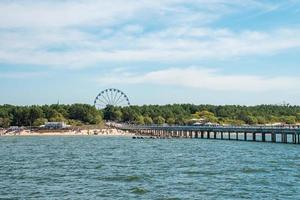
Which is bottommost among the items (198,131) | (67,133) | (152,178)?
(152,178)

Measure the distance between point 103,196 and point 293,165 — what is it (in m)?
29.6

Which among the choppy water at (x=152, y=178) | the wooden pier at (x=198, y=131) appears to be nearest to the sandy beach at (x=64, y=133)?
the wooden pier at (x=198, y=131)

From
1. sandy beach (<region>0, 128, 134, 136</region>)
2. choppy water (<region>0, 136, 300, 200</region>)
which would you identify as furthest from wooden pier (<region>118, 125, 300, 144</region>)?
choppy water (<region>0, 136, 300, 200</region>)

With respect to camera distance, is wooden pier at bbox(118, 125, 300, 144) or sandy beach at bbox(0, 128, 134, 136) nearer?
wooden pier at bbox(118, 125, 300, 144)

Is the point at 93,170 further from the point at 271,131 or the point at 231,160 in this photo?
the point at 271,131

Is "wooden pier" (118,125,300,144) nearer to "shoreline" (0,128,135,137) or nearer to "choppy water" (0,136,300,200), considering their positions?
"shoreline" (0,128,135,137)

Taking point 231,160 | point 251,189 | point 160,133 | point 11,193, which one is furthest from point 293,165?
point 160,133

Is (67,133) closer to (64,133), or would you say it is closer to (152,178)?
(64,133)

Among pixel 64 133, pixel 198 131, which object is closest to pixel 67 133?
pixel 64 133

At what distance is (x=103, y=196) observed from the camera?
42.8 metres

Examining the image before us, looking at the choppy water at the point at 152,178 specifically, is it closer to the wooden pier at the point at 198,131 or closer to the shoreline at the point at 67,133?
the wooden pier at the point at 198,131

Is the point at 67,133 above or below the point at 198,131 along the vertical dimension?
below

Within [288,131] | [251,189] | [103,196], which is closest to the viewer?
[103,196]

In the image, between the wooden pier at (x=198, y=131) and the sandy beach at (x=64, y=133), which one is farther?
the sandy beach at (x=64, y=133)
